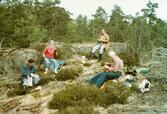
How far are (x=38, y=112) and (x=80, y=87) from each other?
173 centimetres

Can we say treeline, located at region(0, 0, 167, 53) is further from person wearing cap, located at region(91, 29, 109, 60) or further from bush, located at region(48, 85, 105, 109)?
bush, located at region(48, 85, 105, 109)

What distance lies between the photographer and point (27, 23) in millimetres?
30875

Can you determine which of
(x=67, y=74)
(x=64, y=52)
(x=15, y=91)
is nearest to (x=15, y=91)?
(x=15, y=91)

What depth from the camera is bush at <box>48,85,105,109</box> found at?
14.4m

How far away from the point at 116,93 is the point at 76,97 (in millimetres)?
1393

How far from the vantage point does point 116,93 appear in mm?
14547

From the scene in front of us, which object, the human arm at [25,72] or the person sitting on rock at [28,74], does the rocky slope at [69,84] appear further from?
the human arm at [25,72]

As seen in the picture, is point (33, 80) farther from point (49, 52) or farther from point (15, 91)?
point (49, 52)

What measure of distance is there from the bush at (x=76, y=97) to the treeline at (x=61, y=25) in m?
8.44

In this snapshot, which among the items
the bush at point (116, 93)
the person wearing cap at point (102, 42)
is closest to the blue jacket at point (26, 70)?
the bush at point (116, 93)

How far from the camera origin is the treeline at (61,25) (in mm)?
23914

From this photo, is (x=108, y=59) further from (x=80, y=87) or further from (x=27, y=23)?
(x=27, y=23)

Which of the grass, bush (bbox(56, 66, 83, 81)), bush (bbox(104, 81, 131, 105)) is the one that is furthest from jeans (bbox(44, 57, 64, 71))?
bush (bbox(104, 81, 131, 105))

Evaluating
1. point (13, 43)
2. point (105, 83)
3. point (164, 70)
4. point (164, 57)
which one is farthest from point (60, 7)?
point (105, 83)
